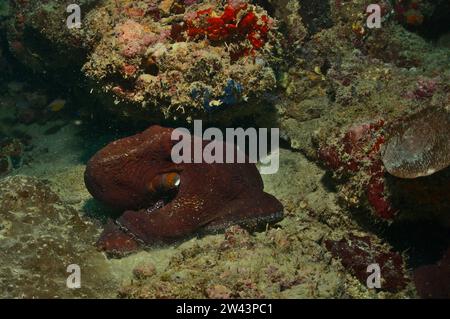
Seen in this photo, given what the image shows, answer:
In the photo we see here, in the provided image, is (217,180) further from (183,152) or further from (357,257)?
(357,257)

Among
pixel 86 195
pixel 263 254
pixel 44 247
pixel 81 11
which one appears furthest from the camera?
pixel 81 11

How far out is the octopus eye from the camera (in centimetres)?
524

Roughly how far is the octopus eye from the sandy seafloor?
745 millimetres

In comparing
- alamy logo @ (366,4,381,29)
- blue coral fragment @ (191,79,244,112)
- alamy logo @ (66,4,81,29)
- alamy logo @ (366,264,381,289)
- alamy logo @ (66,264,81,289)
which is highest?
alamy logo @ (366,4,381,29)

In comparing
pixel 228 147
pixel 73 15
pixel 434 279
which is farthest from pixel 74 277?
pixel 73 15

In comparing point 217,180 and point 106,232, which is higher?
point 217,180

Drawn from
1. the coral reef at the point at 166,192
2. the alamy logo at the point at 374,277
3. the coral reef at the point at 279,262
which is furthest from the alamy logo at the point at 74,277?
the alamy logo at the point at 374,277

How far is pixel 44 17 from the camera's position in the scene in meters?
7.37

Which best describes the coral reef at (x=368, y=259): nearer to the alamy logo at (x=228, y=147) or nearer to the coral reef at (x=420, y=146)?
the coral reef at (x=420, y=146)

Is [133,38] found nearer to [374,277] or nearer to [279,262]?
[279,262]

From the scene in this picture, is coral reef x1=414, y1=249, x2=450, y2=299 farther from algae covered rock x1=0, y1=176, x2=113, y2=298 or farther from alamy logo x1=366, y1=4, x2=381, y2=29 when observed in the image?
alamy logo x1=366, y1=4, x2=381, y2=29

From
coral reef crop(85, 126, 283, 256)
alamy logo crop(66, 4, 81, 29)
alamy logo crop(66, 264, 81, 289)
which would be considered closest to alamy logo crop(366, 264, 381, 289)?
coral reef crop(85, 126, 283, 256)
